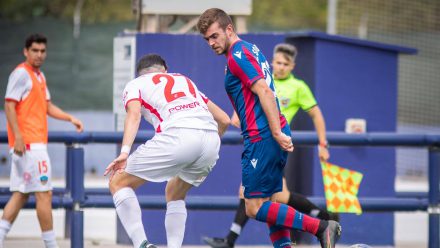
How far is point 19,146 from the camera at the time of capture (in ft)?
27.7

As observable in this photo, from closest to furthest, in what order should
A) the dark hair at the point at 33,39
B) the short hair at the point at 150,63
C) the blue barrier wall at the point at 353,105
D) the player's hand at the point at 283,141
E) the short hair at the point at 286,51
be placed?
the player's hand at the point at 283,141 < the short hair at the point at 150,63 < the dark hair at the point at 33,39 < the short hair at the point at 286,51 < the blue barrier wall at the point at 353,105

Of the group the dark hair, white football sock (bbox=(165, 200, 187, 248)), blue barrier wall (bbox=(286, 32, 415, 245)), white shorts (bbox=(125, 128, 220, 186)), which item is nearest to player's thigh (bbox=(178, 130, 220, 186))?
white shorts (bbox=(125, 128, 220, 186))

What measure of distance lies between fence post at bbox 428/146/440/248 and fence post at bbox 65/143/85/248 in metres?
3.00

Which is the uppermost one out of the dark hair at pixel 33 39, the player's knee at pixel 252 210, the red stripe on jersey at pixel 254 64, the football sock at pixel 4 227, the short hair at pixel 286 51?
the dark hair at pixel 33 39

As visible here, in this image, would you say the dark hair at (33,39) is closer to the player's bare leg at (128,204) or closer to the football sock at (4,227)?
the football sock at (4,227)

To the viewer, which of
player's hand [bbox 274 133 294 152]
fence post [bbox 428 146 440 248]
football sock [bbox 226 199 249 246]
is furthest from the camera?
football sock [bbox 226 199 249 246]

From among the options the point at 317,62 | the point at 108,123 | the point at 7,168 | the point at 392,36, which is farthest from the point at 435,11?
the point at 317,62

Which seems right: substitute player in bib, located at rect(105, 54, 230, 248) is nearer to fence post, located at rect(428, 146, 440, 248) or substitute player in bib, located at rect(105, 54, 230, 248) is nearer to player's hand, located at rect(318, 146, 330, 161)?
player's hand, located at rect(318, 146, 330, 161)

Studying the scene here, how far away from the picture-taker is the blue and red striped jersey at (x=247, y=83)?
23.0ft

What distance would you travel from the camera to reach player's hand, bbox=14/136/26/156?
8.41 meters

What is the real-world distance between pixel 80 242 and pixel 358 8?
47.9ft

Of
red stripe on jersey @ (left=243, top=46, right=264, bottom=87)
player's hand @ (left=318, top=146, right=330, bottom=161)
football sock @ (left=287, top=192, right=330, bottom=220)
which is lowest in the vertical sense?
football sock @ (left=287, top=192, right=330, bottom=220)

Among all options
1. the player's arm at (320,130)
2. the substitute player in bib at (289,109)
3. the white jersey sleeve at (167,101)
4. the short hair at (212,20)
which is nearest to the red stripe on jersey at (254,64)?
the short hair at (212,20)

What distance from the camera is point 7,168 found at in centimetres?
1967
